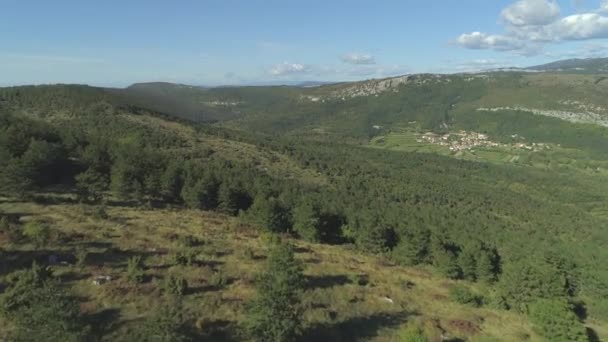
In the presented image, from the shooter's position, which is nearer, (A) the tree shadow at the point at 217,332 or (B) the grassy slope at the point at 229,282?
(A) the tree shadow at the point at 217,332

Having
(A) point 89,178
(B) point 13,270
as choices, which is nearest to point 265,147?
(A) point 89,178

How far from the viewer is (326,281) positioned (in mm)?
40188

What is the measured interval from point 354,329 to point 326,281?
8.85 meters

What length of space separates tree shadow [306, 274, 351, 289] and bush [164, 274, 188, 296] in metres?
11.0

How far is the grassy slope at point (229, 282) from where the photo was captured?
30.1 metres

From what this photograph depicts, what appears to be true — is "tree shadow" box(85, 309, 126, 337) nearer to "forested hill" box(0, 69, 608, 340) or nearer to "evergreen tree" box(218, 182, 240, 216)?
"forested hill" box(0, 69, 608, 340)

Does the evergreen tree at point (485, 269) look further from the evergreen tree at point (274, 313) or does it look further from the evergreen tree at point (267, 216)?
the evergreen tree at point (274, 313)

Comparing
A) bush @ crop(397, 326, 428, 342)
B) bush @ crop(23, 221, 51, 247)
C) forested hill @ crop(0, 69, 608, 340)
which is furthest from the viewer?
forested hill @ crop(0, 69, 608, 340)

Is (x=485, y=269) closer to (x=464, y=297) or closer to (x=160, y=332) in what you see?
(x=464, y=297)

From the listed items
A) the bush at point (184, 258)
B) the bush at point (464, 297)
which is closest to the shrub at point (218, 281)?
the bush at point (184, 258)

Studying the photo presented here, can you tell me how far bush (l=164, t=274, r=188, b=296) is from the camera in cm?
3172

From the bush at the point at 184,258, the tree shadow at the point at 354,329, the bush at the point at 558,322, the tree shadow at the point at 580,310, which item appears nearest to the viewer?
the tree shadow at the point at 354,329

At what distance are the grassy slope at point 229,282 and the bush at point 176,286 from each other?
879 mm

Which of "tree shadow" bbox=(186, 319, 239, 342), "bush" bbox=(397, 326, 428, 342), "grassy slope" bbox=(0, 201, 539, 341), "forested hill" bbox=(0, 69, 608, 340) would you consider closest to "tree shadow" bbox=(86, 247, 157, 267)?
"grassy slope" bbox=(0, 201, 539, 341)
